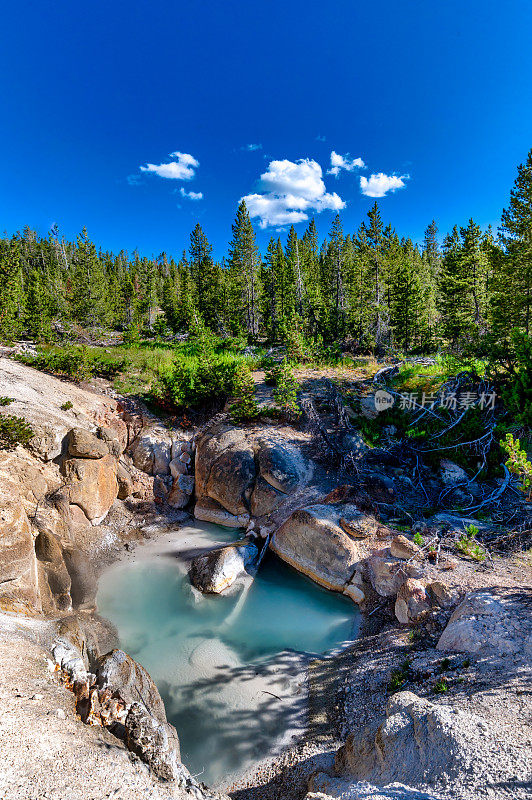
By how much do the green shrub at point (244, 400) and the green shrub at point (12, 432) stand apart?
7.21 m

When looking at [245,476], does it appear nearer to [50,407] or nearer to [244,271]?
[50,407]

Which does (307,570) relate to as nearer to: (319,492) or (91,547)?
(319,492)

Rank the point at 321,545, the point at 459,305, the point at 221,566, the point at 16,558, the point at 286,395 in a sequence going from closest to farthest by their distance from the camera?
the point at 16,558 → the point at 321,545 → the point at 221,566 → the point at 286,395 → the point at 459,305

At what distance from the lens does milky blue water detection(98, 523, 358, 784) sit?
19.9ft

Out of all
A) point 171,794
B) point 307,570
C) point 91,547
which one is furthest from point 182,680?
point 91,547

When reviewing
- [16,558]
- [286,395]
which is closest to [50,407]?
[16,558]

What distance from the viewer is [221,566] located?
367 inches

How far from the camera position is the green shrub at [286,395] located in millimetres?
14054

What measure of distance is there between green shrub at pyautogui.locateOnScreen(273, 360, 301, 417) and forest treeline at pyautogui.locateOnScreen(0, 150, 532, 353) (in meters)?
5.82

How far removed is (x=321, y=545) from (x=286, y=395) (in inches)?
262

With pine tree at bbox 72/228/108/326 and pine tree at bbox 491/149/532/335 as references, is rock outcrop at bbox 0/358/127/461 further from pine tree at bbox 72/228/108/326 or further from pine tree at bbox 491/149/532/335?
pine tree at bbox 72/228/108/326

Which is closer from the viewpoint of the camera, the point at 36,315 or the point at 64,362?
the point at 64,362

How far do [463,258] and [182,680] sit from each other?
94.4 feet

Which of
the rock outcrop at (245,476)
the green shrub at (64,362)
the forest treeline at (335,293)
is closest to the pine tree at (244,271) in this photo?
the forest treeline at (335,293)
